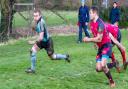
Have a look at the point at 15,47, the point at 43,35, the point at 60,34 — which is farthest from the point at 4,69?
Result: the point at 60,34

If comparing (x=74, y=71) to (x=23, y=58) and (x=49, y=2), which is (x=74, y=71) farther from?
(x=49, y=2)

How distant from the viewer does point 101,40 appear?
1042 centimetres

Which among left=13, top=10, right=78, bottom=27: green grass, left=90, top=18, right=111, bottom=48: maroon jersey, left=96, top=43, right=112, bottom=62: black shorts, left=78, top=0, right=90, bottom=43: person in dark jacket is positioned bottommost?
left=13, top=10, right=78, bottom=27: green grass

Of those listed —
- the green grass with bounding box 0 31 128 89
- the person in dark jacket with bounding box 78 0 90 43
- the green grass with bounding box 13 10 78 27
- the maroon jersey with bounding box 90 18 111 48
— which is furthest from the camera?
the green grass with bounding box 13 10 78 27

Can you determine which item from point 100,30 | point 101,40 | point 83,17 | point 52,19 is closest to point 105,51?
point 101,40

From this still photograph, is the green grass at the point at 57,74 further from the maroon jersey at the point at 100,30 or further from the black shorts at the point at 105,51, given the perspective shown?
the maroon jersey at the point at 100,30

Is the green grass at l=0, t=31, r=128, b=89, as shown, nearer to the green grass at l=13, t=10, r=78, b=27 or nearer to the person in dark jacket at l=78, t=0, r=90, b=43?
the person in dark jacket at l=78, t=0, r=90, b=43

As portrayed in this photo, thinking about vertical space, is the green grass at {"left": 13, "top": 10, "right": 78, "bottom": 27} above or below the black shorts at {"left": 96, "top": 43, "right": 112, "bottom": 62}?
below

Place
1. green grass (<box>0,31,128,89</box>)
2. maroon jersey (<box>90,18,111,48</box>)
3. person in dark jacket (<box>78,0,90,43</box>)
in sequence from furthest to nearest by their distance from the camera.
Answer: person in dark jacket (<box>78,0,90,43</box>)
green grass (<box>0,31,128,89</box>)
maroon jersey (<box>90,18,111,48</box>)

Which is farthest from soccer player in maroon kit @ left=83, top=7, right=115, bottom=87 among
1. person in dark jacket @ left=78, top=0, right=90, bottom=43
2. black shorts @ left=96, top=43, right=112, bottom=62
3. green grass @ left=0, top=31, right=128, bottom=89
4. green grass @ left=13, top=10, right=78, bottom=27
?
green grass @ left=13, top=10, right=78, bottom=27

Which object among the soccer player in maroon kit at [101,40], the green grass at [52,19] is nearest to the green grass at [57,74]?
the soccer player in maroon kit at [101,40]

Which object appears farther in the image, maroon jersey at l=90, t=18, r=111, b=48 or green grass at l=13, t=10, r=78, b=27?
green grass at l=13, t=10, r=78, b=27

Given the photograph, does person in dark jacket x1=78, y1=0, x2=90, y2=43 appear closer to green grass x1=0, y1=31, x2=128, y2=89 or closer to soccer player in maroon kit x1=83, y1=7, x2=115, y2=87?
green grass x1=0, y1=31, x2=128, y2=89

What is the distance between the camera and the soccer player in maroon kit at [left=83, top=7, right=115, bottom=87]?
10.3 m
